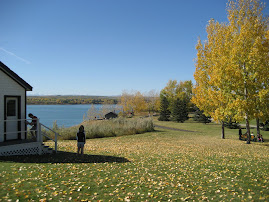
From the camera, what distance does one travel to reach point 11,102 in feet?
42.6

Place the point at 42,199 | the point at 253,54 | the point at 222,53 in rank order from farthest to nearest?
the point at 222,53 → the point at 253,54 → the point at 42,199

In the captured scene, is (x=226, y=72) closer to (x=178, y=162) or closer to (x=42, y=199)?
(x=178, y=162)

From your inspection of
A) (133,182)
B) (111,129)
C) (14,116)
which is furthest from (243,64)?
(14,116)

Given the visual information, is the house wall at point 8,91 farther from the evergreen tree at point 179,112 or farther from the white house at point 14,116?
the evergreen tree at point 179,112

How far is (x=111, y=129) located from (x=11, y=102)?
16.8 meters

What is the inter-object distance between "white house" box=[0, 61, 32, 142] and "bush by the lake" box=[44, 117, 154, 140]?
1134 centimetres

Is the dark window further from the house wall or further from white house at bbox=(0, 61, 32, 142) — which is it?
the house wall

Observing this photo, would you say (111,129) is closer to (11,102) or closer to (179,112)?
(11,102)

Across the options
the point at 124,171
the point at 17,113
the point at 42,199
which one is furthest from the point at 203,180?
the point at 17,113

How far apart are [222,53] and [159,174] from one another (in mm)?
14595

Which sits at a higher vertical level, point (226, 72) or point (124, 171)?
point (226, 72)

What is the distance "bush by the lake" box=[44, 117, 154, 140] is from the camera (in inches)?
985

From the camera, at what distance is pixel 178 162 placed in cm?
1167

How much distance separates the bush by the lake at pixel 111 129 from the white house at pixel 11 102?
11342mm
